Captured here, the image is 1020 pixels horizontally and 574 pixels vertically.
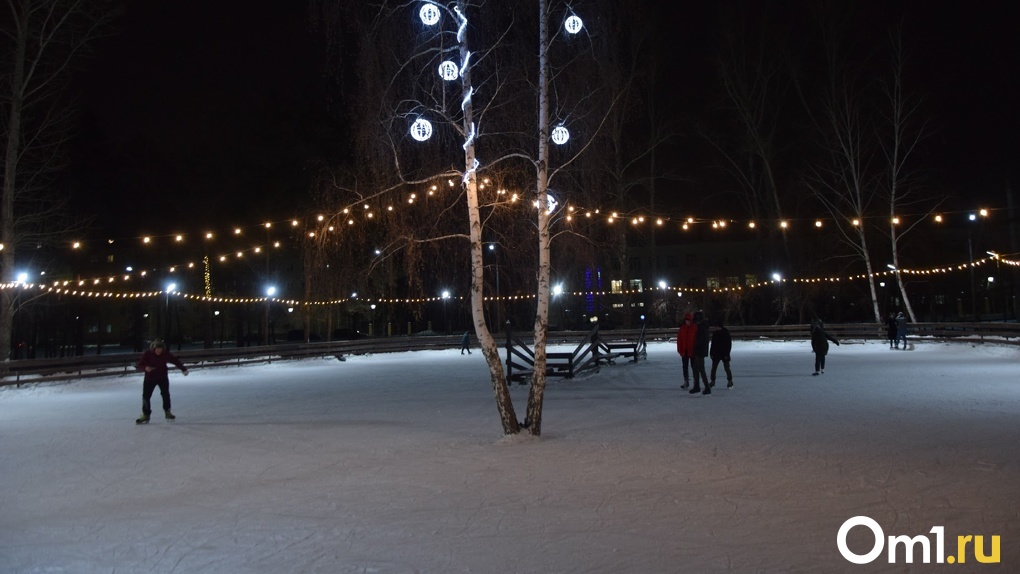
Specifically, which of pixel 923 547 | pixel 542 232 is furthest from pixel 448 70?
pixel 923 547

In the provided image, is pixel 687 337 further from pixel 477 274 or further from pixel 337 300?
pixel 337 300

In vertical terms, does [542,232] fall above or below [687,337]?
above

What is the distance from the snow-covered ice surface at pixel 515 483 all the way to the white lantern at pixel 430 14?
218 inches

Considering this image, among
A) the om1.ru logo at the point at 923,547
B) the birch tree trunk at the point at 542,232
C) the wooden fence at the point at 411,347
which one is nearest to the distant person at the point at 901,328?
the wooden fence at the point at 411,347

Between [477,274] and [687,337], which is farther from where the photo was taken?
[687,337]

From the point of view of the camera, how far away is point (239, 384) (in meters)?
20.2

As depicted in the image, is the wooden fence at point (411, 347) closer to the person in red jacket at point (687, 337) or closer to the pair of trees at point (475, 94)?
the person in red jacket at point (687, 337)

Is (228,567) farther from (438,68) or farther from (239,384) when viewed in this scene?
(239,384)

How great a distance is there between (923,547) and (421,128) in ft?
24.7

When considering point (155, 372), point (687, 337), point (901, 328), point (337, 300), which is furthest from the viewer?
point (901, 328)

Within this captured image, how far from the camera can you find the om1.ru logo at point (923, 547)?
470cm

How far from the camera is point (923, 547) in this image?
4.92 metres

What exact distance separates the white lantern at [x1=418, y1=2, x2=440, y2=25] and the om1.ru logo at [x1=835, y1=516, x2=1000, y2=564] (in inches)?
299

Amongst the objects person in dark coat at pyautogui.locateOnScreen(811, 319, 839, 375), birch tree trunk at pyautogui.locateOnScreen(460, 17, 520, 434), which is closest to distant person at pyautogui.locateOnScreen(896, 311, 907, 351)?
person in dark coat at pyautogui.locateOnScreen(811, 319, 839, 375)
